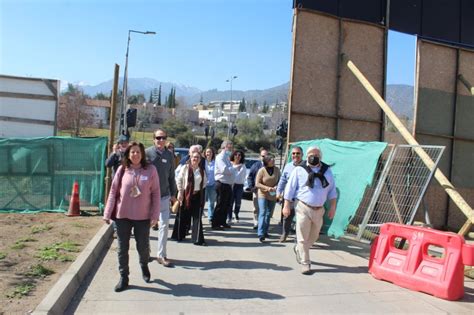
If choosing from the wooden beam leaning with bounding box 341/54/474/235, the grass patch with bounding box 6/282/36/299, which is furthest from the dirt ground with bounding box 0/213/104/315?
the wooden beam leaning with bounding box 341/54/474/235

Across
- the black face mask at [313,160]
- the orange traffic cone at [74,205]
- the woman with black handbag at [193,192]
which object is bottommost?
the orange traffic cone at [74,205]

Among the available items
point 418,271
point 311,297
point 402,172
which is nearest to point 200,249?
point 311,297

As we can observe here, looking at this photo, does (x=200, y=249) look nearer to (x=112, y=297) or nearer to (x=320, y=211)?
(x=320, y=211)

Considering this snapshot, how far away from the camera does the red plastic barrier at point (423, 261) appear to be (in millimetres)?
6383

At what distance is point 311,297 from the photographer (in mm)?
6207

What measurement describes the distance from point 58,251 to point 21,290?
2115mm

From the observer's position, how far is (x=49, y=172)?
40.9 ft

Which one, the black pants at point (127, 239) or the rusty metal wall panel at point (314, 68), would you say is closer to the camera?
the black pants at point (127, 239)

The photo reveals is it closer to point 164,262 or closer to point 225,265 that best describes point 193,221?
point 225,265

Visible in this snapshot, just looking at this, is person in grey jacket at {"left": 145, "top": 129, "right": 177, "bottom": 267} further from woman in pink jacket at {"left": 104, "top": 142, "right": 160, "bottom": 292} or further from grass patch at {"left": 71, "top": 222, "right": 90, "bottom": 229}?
grass patch at {"left": 71, "top": 222, "right": 90, "bottom": 229}

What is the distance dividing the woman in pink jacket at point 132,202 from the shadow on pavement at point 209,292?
1.69 ft

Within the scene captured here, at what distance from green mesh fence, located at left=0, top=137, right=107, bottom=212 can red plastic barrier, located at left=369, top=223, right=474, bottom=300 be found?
24.7 feet

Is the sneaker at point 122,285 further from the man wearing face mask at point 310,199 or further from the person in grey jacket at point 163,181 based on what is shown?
the man wearing face mask at point 310,199

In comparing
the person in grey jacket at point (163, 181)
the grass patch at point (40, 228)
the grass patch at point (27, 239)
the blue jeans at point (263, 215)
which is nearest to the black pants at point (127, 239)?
the person in grey jacket at point (163, 181)
